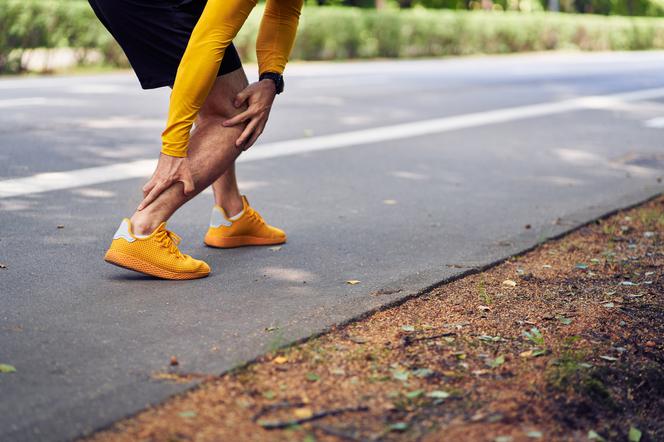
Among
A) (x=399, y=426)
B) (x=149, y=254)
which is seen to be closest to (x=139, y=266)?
(x=149, y=254)

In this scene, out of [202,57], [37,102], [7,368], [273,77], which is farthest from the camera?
[37,102]

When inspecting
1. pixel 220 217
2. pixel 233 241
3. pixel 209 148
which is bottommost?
pixel 233 241

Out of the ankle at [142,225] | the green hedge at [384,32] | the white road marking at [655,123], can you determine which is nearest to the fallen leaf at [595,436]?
the ankle at [142,225]

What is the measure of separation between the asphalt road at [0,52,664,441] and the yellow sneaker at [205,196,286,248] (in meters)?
0.08

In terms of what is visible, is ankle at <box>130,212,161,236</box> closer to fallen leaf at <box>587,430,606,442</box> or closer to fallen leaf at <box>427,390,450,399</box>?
fallen leaf at <box>427,390,450,399</box>

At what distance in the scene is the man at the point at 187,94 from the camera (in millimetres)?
3467

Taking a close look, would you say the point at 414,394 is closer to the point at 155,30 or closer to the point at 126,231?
the point at 126,231

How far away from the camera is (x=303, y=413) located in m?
2.39

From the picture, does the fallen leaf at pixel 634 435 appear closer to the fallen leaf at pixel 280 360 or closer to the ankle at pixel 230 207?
the fallen leaf at pixel 280 360

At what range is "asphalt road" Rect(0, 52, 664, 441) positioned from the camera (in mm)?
2768

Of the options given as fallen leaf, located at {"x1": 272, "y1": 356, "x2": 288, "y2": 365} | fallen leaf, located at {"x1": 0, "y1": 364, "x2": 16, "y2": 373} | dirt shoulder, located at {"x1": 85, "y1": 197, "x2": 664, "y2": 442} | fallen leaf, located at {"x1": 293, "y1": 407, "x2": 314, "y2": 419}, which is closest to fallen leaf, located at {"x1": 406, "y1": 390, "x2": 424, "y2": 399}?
dirt shoulder, located at {"x1": 85, "y1": 197, "x2": 664, "y2": 442}

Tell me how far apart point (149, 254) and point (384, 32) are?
23.9 m

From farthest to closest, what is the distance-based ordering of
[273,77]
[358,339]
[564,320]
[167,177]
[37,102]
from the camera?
[37,102], [273,77], [167,177], [564,320], [358,339]

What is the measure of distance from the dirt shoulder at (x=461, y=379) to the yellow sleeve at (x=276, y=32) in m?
1.17
